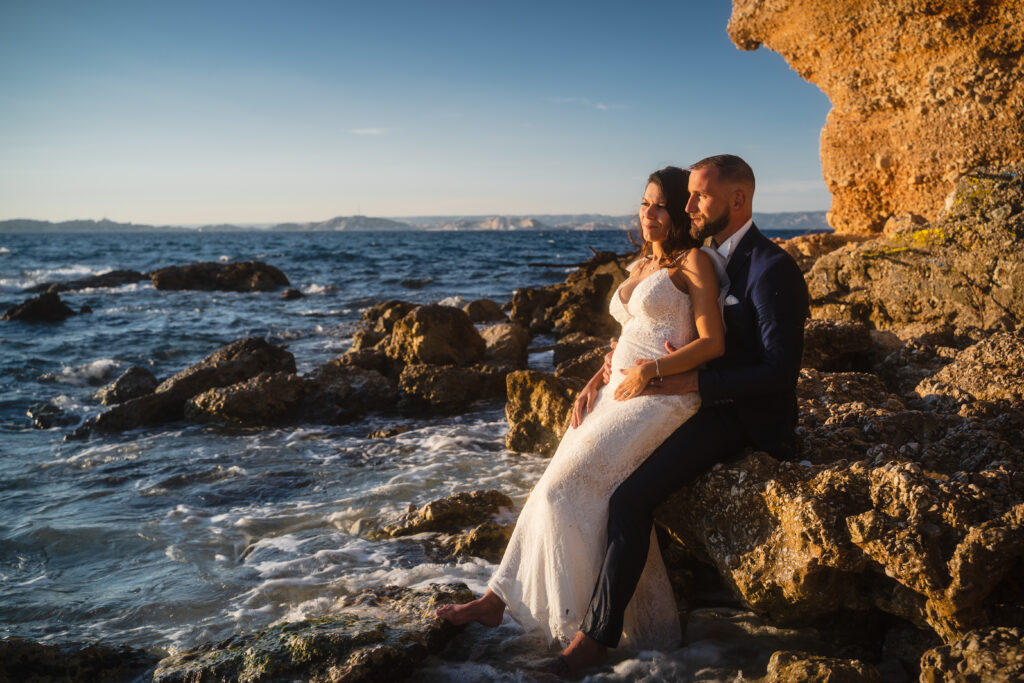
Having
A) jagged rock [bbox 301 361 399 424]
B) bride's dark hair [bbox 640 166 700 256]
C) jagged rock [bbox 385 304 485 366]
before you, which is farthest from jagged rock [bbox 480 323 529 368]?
bride's dark hair [bbox 640 166 700 256]

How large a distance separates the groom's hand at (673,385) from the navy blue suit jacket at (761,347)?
0.05 m

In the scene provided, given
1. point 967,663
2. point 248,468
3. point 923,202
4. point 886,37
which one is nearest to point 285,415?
point 248,468

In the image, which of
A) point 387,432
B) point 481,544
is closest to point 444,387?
point 387,432

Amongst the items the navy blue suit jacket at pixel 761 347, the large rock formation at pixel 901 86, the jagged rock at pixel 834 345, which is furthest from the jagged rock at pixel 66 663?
the large rock formation at pixel 901 86

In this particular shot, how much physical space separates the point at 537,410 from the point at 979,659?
4.96 meters

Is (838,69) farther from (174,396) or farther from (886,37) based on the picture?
(174,396)

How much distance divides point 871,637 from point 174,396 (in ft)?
31.7

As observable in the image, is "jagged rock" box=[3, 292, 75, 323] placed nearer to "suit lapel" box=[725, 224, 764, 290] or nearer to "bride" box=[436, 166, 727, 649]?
"bride" box=[436, 166, 727, 649]

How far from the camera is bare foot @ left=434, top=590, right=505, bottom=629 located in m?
3.72

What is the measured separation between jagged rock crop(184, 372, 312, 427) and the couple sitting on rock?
641 centimetres

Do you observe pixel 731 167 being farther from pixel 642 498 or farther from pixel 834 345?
pixel 834 345

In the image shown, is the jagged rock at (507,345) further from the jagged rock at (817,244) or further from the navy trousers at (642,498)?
the navy trousers at (642,498)

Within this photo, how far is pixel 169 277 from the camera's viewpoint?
30.4m

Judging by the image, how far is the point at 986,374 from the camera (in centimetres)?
469
